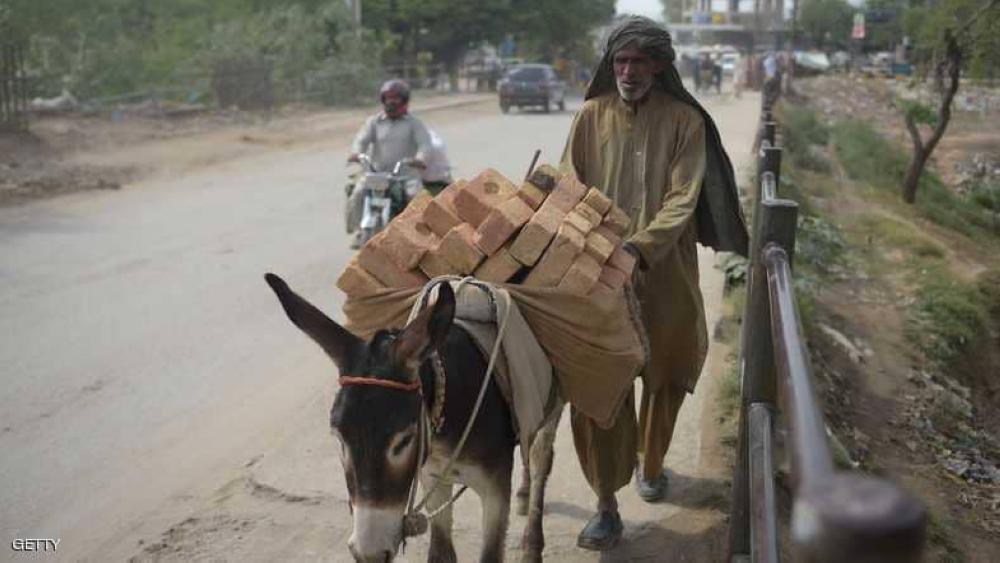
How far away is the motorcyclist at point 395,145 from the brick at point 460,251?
16.8 ft

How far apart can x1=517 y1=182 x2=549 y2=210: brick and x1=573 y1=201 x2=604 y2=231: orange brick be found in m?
0.13

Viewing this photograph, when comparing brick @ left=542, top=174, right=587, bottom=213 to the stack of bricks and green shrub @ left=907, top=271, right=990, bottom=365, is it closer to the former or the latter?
the stack of bricks

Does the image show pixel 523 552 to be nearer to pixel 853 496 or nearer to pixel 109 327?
pixel 853 496

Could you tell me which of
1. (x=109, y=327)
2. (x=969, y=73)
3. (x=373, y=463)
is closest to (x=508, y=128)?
(x=969, y=73)

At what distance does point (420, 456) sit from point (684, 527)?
2.00m

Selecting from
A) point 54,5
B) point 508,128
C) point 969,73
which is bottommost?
point 508,128

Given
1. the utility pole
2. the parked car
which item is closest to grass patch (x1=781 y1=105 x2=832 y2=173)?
the parked car

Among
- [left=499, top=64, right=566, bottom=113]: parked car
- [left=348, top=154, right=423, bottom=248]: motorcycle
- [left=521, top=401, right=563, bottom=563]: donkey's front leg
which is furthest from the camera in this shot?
[left=499, top=64, right=566, bottom=113]: parked car

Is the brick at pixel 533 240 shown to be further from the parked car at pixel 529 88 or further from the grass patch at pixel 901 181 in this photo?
the parked car at pixel 529 88

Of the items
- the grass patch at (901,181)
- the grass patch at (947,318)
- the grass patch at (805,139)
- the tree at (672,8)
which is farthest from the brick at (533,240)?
the tree at (672,8)

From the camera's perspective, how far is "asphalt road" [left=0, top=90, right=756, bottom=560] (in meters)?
4.69

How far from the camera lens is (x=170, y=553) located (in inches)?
167

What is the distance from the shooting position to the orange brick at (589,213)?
3.64 meters

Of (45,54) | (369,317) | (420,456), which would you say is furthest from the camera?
(45,54)
